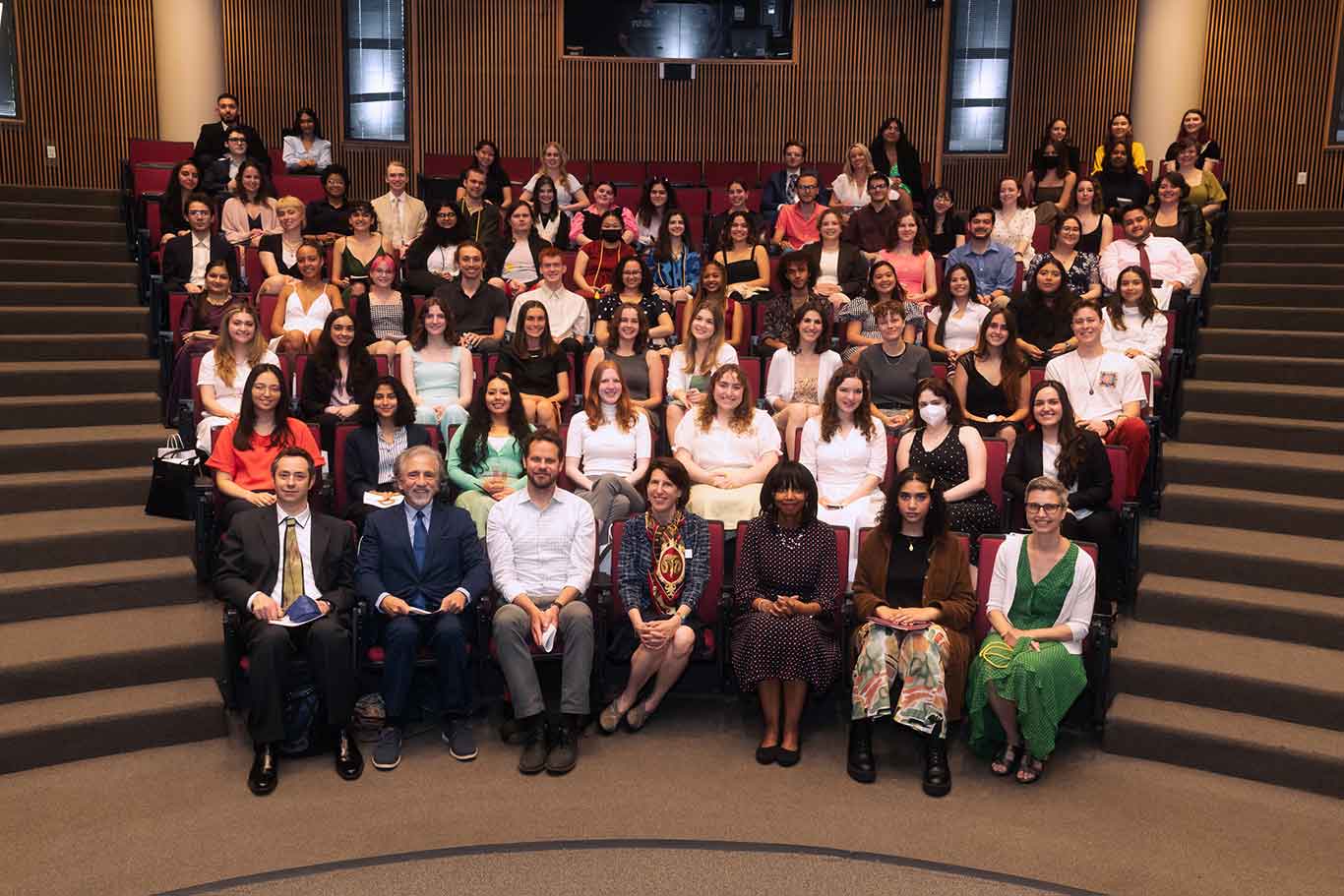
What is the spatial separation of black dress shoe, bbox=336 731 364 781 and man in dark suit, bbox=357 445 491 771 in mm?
64

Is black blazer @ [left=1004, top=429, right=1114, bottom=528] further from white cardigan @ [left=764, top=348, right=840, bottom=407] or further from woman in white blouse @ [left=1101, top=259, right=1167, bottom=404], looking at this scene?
woman in white blouse @ [left=1101, top=259, right=1167, bottom=404]

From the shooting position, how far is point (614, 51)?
31.3 feet

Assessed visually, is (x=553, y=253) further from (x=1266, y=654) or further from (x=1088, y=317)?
(x=1266, y=654)

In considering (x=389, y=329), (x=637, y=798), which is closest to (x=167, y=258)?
(x=389, y=329)

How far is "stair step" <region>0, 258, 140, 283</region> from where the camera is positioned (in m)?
6.39

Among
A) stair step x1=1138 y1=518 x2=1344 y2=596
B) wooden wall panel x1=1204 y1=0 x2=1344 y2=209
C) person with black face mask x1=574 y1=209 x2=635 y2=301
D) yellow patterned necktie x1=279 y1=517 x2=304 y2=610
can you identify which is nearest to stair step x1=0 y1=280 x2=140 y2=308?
person with black face mask x1=574 y1=209 x2=635 y2=301

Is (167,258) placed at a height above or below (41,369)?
above

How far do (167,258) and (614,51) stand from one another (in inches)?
184

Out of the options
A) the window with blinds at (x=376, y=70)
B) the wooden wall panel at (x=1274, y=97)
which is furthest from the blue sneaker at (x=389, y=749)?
the wooden wall panel at (x=1274, y=97)

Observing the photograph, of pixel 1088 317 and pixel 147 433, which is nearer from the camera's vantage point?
pixel 1088 317

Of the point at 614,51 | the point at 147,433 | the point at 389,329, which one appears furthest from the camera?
the point at 614,51

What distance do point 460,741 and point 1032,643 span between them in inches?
68.6

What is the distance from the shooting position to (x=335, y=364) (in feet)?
15.7

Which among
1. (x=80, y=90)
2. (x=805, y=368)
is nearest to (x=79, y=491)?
(x=805, y=368)
